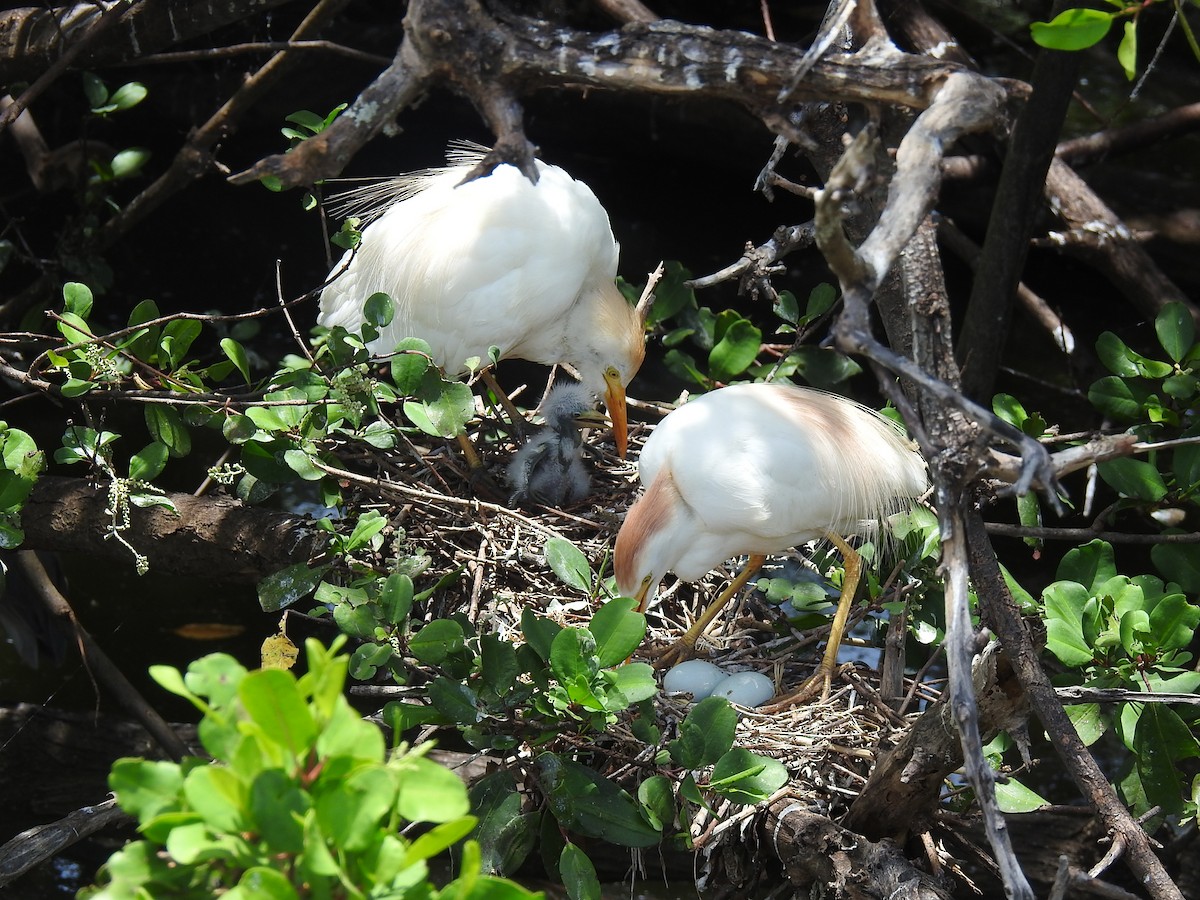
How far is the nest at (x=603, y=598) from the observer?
7.05 ft

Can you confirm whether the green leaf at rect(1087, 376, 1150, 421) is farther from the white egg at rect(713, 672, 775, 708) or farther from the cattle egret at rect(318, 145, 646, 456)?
Answer: the cattle egret at rect(318, 145, 646, 456)

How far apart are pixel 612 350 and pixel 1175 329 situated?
1452 mm

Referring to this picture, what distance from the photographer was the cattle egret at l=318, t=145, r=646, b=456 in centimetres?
313

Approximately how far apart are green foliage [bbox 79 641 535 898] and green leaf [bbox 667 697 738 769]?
94cm

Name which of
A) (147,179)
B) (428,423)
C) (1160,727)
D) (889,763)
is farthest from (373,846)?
(147,179)

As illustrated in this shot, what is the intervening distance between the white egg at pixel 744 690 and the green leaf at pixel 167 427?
3.96 ft

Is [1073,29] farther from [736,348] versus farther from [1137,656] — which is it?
[736,348]

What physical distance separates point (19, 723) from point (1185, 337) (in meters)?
2.80

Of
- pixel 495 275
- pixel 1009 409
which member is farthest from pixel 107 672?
pixel 1009 409

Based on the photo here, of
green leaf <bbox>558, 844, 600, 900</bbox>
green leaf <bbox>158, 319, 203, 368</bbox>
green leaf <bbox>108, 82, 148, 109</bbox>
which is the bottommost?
green leaf <bbox>558, 844, 600, 900</bbox>

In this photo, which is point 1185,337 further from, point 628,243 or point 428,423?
point 628,243

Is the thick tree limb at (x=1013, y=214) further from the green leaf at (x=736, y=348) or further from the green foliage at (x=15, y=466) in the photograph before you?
the green foliage at (x=15, y=466)

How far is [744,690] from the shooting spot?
248 cm

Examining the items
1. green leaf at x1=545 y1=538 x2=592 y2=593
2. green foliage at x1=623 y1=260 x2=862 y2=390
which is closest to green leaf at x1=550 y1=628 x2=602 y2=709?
green leaf at x1=545 y1=538 x2=592 y2=593
